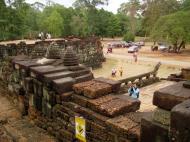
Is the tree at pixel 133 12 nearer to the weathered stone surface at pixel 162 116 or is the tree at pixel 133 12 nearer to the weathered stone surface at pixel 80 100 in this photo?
the weathered stone surface at pixel 80 100

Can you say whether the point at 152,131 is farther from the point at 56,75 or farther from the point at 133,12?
the point at 133,12

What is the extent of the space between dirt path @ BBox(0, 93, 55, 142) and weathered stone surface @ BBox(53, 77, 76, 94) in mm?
1014

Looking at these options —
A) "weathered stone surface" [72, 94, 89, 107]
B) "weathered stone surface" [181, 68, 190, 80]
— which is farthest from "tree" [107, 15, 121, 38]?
"weathered stone surface" [181, 68, 190, 80]

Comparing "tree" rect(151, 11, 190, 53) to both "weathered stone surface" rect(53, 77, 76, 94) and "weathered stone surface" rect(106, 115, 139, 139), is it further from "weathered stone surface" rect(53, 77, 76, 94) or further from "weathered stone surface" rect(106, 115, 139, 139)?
"weathered stone surface" rect(106, 115, 139, 139)

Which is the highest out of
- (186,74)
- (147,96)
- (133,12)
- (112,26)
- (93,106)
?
(133,12)

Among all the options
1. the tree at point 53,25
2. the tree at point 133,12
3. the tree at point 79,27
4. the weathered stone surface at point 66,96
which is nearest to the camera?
the weathered stone surface at point 66,96

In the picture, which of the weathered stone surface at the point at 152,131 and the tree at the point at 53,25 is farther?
the tree at the point at 53,25

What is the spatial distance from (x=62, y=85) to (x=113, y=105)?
1.07 meters

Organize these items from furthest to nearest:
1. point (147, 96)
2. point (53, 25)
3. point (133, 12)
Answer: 1. point (133, 12)
2. point (53, 25)
3. point (147, 96)

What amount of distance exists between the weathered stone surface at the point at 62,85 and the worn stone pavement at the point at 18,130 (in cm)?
101

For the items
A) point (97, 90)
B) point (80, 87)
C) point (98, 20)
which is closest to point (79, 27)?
point (98, 20)

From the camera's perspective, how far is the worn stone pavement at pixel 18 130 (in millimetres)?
4823

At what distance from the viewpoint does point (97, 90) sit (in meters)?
3.95

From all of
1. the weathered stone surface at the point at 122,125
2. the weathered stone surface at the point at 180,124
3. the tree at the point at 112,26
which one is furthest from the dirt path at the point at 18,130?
the tree at the point at 112,26
